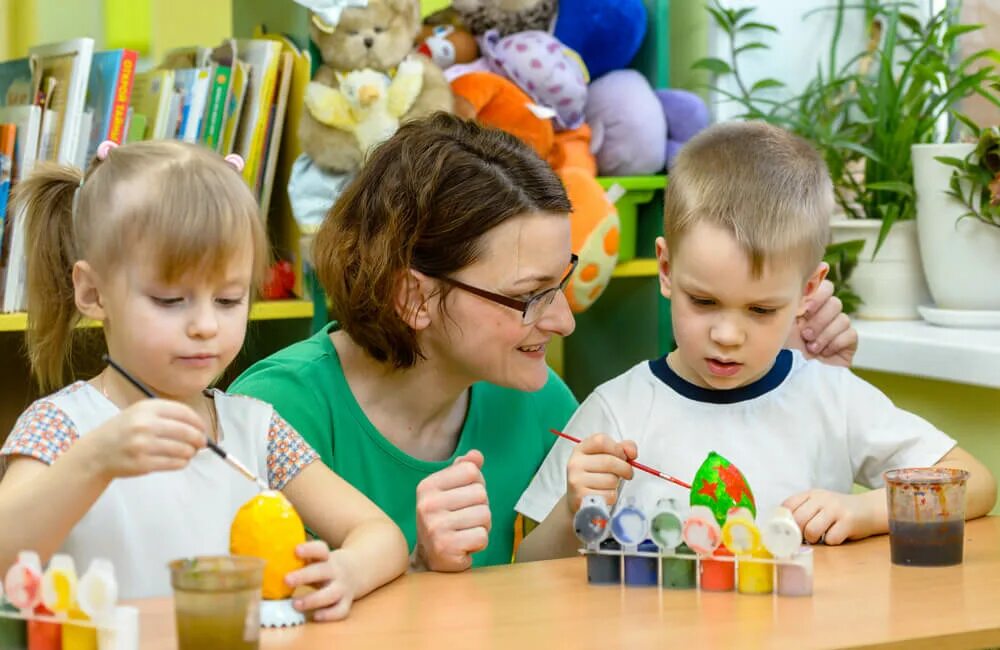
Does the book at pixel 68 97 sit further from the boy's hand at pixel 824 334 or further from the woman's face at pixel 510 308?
the boy's hand at pixel 824 334

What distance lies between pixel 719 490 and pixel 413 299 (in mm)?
485

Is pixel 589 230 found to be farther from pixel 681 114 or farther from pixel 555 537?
pixel 555 537

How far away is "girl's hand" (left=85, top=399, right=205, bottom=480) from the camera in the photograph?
0.99 metres

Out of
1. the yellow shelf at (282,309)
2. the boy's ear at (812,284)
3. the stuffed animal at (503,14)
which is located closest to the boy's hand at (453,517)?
the boy's ear at (812,284)

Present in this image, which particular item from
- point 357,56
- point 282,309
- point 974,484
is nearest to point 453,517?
point 974,484

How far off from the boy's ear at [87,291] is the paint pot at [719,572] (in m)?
0.59

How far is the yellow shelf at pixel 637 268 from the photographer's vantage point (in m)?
2.59

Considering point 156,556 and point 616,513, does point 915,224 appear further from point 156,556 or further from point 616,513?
point 156,556

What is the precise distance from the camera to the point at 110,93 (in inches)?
86.8

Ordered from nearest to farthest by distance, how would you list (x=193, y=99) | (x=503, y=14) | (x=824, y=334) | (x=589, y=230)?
(x=824, y=334) < (x=193, y=99) < (x=589, y=230) < (x=503, y=14)

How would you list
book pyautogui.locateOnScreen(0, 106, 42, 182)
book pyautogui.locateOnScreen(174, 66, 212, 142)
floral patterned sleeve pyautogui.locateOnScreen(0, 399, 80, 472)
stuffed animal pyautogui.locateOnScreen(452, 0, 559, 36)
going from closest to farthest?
floral patterned sleeve pyautogui.locateOnScreen(0, 399, 80, 472) → book pyautogui.locateOnScreen(0, 106, 42, 182) → book pyautogui.locateOnScreen(174, 66, 212, 142) → stuffed animal pyautogui.locateOnScreen(452, 0, 559, 36)

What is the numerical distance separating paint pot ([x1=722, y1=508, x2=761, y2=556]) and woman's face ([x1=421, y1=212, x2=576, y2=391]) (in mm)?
433

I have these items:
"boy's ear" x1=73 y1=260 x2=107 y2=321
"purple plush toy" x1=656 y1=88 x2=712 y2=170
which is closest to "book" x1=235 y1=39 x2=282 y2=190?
"purple plush toy" x1=656 y1=88 x2=712 y2=170

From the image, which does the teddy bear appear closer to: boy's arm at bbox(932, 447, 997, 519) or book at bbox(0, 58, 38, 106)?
book at bbox(0, 58, 38, 106)
